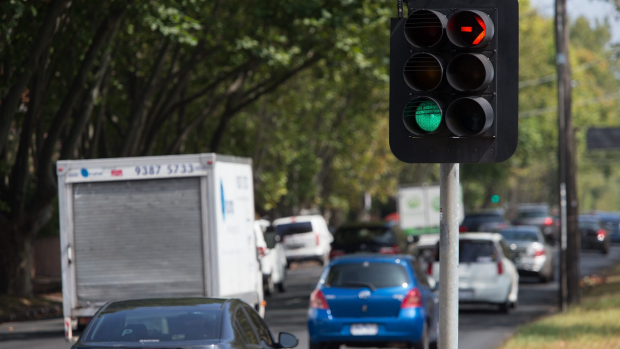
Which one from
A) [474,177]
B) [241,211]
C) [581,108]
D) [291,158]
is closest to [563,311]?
[241,211]

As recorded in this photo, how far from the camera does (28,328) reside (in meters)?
18.7

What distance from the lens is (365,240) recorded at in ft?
75.0

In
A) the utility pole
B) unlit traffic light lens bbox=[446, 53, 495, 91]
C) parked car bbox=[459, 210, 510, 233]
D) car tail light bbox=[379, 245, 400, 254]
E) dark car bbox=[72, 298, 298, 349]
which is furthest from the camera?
parked car bbox=[459, 210, 510, 233]

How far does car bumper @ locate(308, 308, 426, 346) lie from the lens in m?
13.1

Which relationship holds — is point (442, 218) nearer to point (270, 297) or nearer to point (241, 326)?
point (241, 326)

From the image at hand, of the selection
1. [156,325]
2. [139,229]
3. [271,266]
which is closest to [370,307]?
[139,229]

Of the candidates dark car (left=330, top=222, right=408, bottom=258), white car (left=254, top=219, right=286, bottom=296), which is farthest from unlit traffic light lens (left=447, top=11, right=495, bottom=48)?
white car (left=254, top=219, right=286, bottom=296)

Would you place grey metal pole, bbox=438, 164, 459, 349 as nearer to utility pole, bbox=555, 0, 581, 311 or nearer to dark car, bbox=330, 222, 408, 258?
utility pole, bbox=555, 0, 581, 311

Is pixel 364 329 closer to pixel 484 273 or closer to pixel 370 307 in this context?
pixel 370 307

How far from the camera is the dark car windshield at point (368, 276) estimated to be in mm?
13359

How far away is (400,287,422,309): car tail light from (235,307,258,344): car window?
5.34 metres

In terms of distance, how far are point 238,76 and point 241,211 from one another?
14721 millimetres

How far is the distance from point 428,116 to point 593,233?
4039 cm

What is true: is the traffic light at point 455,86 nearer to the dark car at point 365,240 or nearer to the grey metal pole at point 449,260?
the grey metal pole at point 449,260
